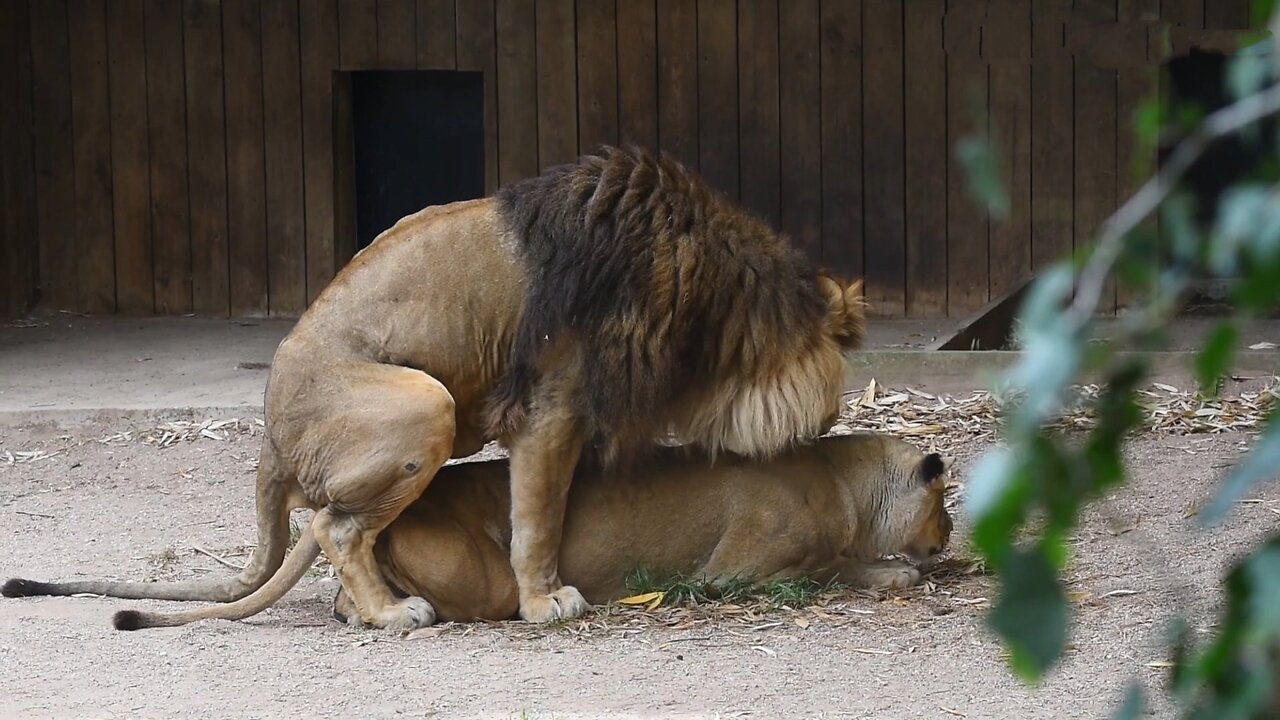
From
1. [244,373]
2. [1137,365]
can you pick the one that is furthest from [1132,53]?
→ [1137,365]

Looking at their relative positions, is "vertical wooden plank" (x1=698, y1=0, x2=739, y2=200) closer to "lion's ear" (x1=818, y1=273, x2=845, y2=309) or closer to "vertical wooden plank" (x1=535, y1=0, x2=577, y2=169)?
"vertical wooden plank" (x1=535, y1=0, x2=577, y2=169)

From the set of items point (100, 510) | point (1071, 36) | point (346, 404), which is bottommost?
point (100, 510)

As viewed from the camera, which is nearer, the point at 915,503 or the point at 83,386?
the point at 915,503

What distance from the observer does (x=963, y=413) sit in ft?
25.5

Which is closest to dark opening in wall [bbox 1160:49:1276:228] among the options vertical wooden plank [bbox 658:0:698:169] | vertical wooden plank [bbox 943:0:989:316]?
vertical wooden plank [bbox 943:0:989:316]

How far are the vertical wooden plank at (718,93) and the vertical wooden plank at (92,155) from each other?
399 centimetres

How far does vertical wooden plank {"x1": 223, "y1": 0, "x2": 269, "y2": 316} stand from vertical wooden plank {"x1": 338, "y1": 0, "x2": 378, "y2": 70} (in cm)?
57

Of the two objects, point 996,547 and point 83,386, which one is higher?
point 996,547

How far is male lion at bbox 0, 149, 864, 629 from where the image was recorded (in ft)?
16.6

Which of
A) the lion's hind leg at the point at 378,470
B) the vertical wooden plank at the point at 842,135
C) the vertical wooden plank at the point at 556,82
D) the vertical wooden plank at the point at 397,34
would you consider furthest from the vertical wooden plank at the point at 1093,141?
the lion's hind leg at the point at 378,470

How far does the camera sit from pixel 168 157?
11406 mm

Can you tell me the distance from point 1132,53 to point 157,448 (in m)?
6.30

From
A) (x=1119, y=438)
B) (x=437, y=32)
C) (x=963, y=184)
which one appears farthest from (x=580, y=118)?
(x=1119, y=438)

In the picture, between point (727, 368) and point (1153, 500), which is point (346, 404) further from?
point (1153, 500)
